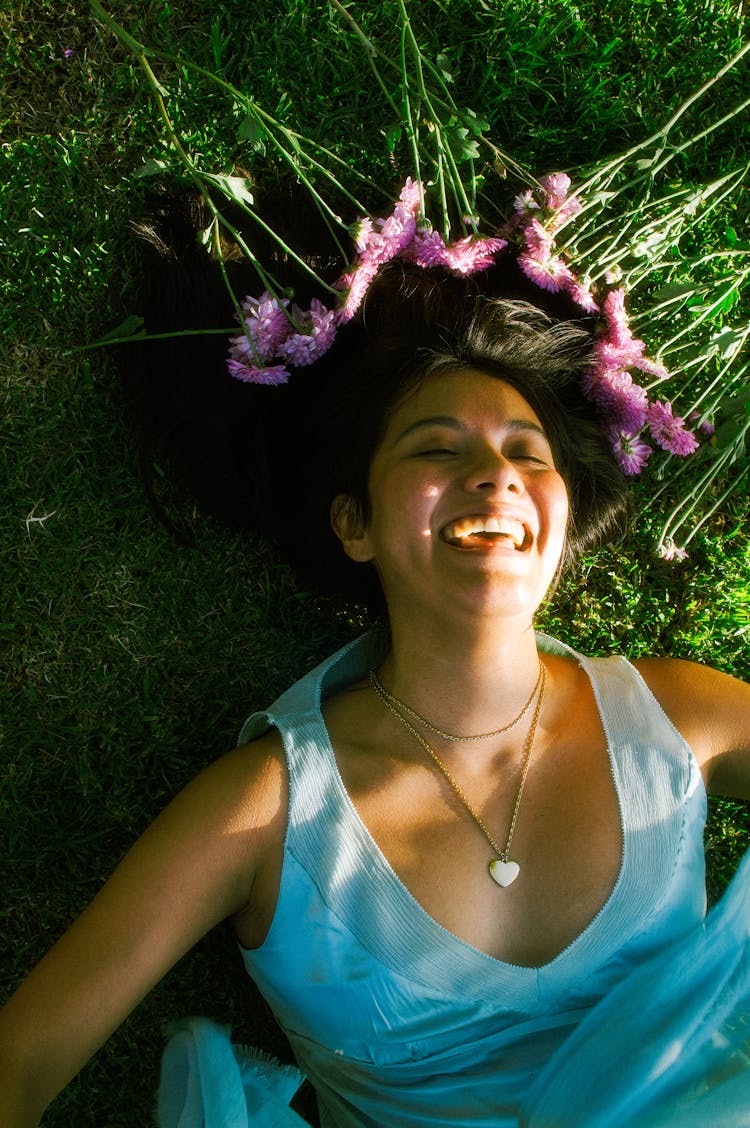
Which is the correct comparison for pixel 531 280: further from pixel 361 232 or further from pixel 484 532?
pixel 484 532

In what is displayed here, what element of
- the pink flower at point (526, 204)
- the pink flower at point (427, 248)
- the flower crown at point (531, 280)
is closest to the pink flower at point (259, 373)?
the flower crown at point (531, 280)

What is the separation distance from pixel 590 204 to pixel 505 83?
2.20ft

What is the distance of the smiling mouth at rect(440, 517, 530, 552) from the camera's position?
79.0 inches

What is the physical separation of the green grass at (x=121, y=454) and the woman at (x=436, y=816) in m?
0.35

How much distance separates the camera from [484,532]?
6.68 feet

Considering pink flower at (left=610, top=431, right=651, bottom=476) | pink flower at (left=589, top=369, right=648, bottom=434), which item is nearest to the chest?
pink flower at (left=610, top=431, right=651, bottom=476)

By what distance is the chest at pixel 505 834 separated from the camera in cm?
214

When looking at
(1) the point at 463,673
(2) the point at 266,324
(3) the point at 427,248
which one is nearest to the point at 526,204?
(3) the point at 427,248

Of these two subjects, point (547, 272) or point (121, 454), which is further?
point (121, 454)

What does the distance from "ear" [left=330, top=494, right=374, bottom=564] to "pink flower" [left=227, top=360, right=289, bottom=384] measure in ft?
1.18

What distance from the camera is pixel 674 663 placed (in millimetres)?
2525

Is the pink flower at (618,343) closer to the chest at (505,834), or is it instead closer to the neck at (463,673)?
the neck at (463,673)

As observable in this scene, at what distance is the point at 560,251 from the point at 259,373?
749 millimetres

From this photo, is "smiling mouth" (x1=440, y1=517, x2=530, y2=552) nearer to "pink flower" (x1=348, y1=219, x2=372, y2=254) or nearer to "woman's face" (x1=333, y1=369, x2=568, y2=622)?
"woman's face" (x1=333, y1=369, x2=568, y2=622)
